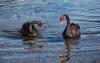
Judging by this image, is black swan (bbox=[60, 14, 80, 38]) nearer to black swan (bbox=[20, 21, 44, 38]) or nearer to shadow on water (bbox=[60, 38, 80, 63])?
shadow on water (bbox=[60, 38, 80, 63])

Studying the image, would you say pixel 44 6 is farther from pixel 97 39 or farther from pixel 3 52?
pixel 3 52

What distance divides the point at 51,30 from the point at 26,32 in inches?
41.8

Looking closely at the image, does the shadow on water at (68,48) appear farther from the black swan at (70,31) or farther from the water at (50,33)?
the black swan at (70,31)

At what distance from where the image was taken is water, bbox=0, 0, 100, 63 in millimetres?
13179

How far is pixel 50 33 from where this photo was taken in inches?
687

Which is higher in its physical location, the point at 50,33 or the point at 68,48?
the point at 68,48

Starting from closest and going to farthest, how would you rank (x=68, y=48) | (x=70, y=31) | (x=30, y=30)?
(x=68, y=48)
(x=70, y=31)
(x=30, y=30)

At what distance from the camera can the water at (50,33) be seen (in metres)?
13.2

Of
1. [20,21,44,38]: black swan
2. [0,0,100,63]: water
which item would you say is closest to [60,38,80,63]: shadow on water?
[0,0,100,63]: water

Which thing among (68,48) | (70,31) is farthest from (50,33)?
(68,48)

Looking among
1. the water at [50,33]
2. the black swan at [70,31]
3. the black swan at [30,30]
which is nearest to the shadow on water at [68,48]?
the water at [50,33]

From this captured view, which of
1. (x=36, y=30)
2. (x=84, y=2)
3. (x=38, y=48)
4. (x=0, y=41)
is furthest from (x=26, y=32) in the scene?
(x=84, y=2)

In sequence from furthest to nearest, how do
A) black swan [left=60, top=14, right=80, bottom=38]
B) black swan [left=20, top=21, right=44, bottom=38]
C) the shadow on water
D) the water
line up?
black swan [left=20, top=21, right=44, bottom=38] < black swan [left=60, top=14, right=80, bottom=38] < the water < the shadow on water

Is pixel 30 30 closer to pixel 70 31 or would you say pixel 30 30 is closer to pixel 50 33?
pixel 50 33
